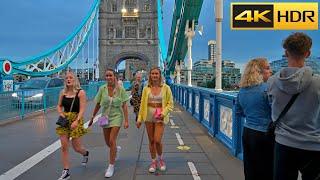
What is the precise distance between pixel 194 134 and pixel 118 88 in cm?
→ 521

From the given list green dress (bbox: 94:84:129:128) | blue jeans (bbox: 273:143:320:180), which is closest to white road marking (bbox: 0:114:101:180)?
green dress (bbox: 94:84:129:128)

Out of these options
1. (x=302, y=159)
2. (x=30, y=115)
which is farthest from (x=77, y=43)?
(x=302, y=159)

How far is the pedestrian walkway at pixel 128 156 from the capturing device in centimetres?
689

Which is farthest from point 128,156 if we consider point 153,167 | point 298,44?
point 298,44

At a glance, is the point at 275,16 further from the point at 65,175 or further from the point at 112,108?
the point at 65,175

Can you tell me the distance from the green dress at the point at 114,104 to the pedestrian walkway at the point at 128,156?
837mm

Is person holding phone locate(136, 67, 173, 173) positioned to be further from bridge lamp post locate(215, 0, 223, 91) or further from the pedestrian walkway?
bridge lamp post locate(215, 0, 223, 91)

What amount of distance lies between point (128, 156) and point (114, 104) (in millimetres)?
1872

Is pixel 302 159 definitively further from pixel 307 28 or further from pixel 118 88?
pixel 307 28

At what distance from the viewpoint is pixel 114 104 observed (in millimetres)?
6984

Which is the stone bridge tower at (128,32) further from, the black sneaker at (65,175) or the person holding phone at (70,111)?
the black sneaker at (65,175)

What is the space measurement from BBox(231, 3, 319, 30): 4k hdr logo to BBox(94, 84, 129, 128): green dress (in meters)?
3.66

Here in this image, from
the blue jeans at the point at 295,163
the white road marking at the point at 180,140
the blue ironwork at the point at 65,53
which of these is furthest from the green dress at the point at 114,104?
the blue ironwork at the point at 65,53

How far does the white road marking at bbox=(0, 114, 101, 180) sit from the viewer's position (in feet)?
22.4
